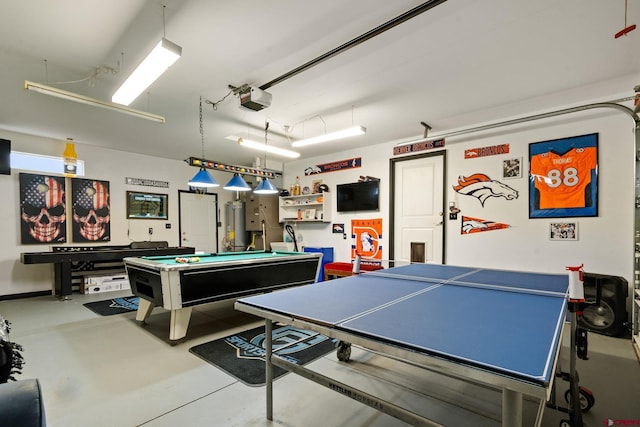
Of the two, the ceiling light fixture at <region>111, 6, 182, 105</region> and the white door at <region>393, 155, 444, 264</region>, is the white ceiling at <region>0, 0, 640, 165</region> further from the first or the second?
the white door at <region>393, 155, 444, 264</region>

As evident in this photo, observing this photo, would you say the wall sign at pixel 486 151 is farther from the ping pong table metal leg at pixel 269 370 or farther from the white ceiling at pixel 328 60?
the ping pong table metal leg at pixel 269 370

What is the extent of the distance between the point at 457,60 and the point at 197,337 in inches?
164

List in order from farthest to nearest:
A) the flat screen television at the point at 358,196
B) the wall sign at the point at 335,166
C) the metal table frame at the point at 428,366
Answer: the wall sign at the point at 335,166, the flat screen television at the point at 358,196, the metal table frame at the point at 428,366

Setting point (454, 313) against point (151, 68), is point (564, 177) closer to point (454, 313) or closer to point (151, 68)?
point (454, 313)

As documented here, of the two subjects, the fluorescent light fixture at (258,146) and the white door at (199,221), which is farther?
the white door at (199,221)

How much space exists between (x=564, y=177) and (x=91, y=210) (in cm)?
845

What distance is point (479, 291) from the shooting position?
196cm

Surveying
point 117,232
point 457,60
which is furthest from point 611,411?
point 117,232

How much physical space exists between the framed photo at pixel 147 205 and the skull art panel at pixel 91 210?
1.42 feet

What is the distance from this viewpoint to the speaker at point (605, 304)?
3346 millimetres

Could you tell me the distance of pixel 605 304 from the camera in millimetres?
3463

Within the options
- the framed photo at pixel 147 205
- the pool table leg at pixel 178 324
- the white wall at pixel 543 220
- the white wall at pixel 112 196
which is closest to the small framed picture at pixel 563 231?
the white wall at pixel 543 220

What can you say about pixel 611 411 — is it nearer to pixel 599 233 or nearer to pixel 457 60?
pixel 599 233

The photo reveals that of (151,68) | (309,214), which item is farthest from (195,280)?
(309,214)
